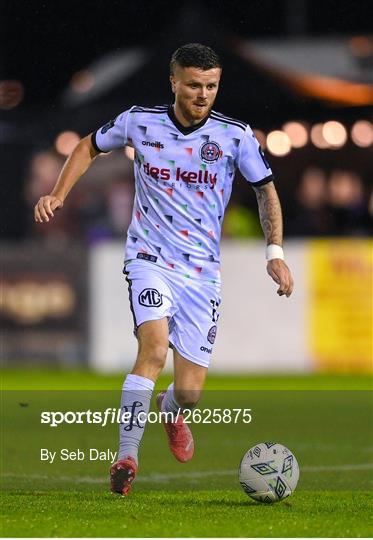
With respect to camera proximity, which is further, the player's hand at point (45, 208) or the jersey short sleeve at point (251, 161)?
the jersey short sleeve at point (251, 161)

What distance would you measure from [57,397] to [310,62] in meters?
11.6

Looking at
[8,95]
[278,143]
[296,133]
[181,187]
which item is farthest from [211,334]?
[8,95]

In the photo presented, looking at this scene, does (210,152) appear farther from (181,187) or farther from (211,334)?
(211,334)

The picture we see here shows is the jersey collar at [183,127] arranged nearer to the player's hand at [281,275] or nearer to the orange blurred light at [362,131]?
the player's hand at [281,275]

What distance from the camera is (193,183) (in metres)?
8.30

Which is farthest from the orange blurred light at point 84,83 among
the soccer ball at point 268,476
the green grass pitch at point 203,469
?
the soccer ball at point 268,476

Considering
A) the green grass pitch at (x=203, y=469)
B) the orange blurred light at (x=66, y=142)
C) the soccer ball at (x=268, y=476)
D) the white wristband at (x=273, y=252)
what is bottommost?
the green grass pitch at (x=203, y=469)

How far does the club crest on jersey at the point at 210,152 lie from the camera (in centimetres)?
828

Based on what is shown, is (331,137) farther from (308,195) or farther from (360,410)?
A: (360,410)

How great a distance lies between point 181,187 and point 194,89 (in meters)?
0.54

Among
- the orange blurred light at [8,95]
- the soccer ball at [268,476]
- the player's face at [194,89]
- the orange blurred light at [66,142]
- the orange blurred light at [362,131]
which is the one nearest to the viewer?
the soccer ball at [268,476]

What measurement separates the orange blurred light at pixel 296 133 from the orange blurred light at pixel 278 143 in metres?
0.08

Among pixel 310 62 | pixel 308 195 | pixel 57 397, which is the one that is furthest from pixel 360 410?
pixel 310 62

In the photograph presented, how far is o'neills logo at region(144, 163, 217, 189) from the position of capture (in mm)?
8281
